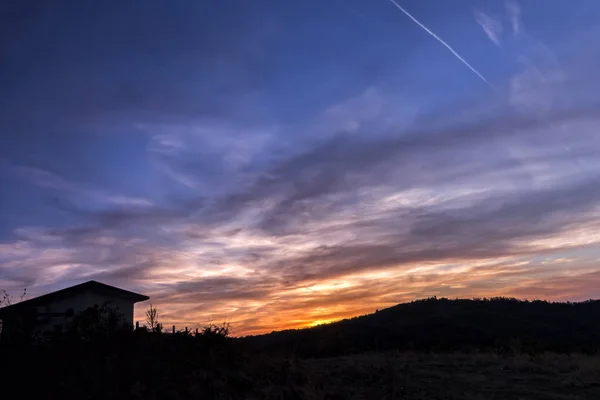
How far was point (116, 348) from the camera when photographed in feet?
52.6

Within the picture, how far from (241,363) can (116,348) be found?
3.52m

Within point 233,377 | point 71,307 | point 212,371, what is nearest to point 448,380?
point 233,377

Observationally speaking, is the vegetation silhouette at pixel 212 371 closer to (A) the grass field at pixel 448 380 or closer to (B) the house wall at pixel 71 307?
(A) the grass field at pixel 448 380

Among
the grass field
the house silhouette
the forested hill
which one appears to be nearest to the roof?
the house silhouette

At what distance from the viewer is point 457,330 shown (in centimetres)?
5344

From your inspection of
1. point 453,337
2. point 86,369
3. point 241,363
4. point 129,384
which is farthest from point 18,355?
point 453,337

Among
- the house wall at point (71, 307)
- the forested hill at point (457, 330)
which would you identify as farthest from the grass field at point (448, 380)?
the house wall at point (71, 307)

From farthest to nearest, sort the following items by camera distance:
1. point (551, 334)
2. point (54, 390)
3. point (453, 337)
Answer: point (551, 334) → point (453, 337) → point (54, 390)

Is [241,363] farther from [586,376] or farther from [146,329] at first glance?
[586,376]

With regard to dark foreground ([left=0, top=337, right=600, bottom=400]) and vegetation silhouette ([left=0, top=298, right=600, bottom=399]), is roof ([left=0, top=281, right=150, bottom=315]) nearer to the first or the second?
vegetation silhouette ([left=0, top=298, right=600, bottom=399])

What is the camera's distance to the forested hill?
126ft

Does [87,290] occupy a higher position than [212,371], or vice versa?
[87,290]

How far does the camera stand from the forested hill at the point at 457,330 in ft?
126

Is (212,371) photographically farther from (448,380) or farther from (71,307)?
(71,307)
